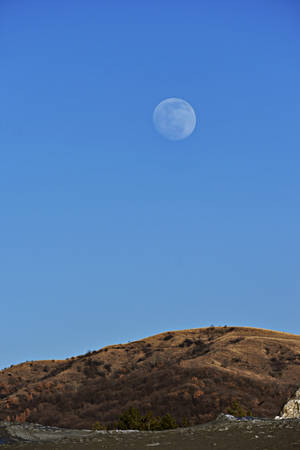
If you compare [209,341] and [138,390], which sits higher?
[209,341]

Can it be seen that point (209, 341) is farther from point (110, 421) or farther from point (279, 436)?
point (279, 436)

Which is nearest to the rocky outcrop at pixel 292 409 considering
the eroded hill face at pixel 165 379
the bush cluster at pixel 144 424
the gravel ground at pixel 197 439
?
the gravel ground at pixel 197 439

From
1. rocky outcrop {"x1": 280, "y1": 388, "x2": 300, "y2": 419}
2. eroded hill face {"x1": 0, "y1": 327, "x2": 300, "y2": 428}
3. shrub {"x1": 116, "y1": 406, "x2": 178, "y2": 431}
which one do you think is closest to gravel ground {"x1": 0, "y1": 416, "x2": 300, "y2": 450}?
rocky outcrop {"x1": 280, "y1": 388, "x2": 300, "y2": 419}

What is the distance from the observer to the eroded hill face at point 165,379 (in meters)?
41.8

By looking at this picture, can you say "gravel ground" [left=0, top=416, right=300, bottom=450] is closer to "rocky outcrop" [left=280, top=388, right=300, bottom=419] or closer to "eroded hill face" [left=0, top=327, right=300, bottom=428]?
"rocky outcrop" [left=280, top=388, right=300, bottom=419]

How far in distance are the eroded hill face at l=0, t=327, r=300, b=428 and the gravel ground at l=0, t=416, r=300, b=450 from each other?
21314 millimetres

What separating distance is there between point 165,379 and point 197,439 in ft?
109

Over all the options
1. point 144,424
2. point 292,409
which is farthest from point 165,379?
point 292,409

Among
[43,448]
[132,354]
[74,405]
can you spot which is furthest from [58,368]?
[43,448]

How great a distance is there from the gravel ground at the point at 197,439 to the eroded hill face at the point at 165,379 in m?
21.3

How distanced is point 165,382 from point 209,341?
18.1 m

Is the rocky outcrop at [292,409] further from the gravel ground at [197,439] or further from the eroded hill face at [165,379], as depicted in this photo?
the eroded hill face at [165,379]

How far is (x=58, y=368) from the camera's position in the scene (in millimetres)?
66188

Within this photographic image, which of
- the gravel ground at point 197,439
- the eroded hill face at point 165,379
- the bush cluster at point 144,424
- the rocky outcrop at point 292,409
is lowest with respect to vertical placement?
the gravel ground at point 197,439
